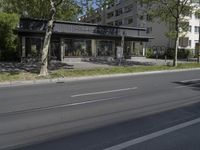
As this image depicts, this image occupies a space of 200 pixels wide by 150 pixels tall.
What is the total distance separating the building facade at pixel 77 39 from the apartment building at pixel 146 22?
1015cm

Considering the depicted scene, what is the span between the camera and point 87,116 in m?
8.53

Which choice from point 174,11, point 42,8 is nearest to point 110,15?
point 42,8

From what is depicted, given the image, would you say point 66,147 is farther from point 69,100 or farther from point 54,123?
point 69,100

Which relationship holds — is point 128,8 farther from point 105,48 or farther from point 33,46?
point 33,46

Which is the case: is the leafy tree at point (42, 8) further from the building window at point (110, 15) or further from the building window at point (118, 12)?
the building window at point (110, 15)

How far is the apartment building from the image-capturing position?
62.2 meters

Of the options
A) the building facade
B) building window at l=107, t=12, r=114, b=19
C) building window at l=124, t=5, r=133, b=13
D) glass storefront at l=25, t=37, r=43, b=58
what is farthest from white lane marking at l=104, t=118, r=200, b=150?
building window at l=107, t=12, r=114, b=19

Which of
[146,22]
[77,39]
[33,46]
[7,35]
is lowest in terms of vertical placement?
[33,46]

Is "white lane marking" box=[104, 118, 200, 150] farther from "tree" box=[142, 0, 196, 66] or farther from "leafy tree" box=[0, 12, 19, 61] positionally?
"leafy tree" box=[0, 12, 19, 61]

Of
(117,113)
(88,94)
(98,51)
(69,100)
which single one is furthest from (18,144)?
(98,51)

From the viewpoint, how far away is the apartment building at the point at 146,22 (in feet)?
204

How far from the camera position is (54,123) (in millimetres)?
7770

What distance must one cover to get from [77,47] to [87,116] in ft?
91.5

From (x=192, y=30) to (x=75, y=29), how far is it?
3545 cm
